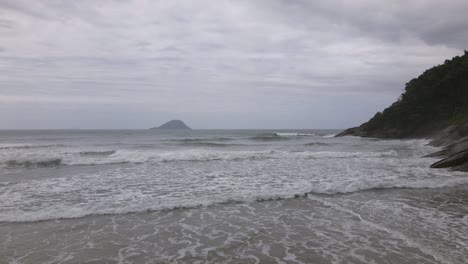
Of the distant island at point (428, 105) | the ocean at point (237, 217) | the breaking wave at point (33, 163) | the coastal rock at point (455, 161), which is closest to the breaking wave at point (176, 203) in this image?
the ocean at point (237, 217)

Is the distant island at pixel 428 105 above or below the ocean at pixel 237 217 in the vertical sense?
above

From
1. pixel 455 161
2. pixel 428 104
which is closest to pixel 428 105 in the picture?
pixel 428 104

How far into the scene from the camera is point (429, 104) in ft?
160

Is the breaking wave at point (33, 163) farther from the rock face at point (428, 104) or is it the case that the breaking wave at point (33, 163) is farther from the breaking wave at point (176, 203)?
the rock face at point (428, 104)

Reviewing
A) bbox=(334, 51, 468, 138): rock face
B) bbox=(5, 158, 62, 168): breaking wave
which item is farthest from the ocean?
bbox=(334, 51, 468, 138): rock face

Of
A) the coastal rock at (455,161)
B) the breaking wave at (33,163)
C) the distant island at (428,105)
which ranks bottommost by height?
the breaking wave at (33,163)

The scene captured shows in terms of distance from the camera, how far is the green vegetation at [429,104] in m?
46.2

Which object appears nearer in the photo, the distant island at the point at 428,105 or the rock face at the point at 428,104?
the distant island at the point at 428,105

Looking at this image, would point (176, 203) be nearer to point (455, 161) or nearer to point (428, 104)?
point (455, 161)

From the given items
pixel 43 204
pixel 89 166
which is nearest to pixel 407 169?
pixel 43 204

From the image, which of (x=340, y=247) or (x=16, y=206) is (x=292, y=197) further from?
(x=16, y=206)

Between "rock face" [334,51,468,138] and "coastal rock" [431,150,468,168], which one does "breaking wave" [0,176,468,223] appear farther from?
"rock face" [334,51,468,138]

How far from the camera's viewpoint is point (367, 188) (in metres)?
11.5

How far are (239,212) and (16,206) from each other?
623 centimetres
